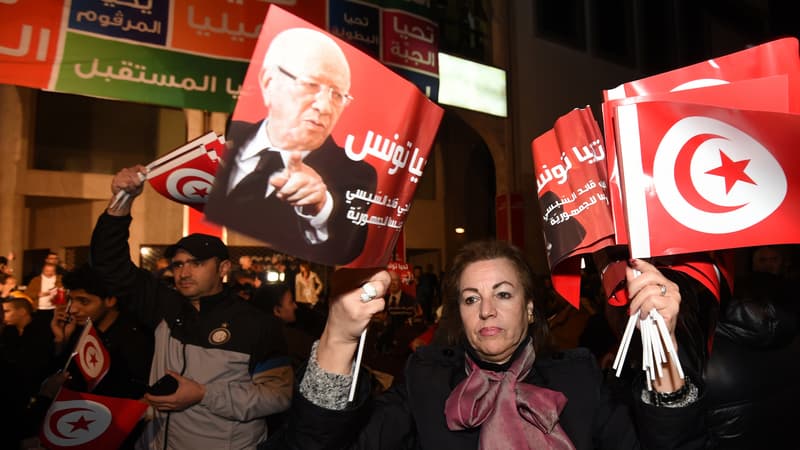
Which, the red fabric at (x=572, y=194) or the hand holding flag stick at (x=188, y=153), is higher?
the hand holding flag stick at (x=188, y=153)

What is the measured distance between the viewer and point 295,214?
1.39 metres

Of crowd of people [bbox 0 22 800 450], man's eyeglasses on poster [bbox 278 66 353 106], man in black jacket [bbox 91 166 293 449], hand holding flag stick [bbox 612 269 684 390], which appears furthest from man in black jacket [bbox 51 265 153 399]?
hand holding flag stick [bbox 612 269 684 390]

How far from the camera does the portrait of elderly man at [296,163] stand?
4.26 ft

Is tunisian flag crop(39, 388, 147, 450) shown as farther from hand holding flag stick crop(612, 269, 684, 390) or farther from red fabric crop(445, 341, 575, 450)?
hand holding flag stick crop(612, 269, 684, 390)

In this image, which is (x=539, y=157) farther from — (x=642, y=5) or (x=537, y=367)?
(x=642, y=5)

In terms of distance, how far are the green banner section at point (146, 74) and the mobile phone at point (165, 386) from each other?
8.58ft

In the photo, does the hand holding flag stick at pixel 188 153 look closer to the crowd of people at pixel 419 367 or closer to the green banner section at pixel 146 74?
the crowd of people at pixel 419 367

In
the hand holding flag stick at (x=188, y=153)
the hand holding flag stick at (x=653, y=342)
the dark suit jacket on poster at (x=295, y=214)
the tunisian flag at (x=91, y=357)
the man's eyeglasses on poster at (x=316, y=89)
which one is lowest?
the tunisian flag at (x=91, y=357)

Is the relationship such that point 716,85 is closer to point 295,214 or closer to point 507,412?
point 507,412

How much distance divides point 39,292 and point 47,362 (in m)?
4.77

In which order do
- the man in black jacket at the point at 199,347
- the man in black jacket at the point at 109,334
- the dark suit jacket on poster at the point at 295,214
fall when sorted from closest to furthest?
1. the dark suit jacket on poster at the point at 295,214
2. the man in black jacket at the point at 199,347
3. the man in black jacket at the point at 109,334

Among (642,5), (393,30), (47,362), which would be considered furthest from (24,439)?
(642,5)

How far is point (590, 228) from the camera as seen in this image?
72.1 inches

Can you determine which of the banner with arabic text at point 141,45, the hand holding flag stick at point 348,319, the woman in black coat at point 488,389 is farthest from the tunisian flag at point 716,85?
the banner with arabic text at point 141,45
